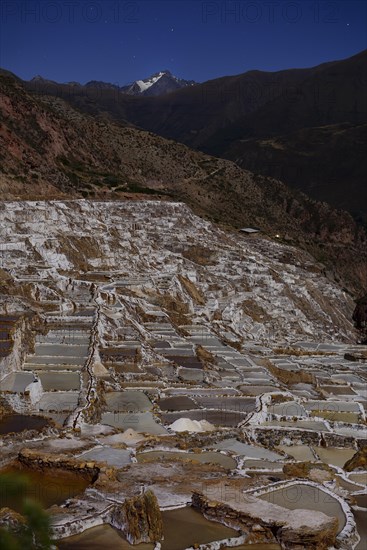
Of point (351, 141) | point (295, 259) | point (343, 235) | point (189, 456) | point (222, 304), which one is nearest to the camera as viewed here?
point (189, 456)

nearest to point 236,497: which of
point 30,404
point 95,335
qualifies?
point 30,404

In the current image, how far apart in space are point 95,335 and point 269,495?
14833mm

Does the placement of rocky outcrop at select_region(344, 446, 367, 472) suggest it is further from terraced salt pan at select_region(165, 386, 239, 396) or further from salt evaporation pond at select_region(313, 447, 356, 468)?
terraced salt pan at select_region(165, 386, 239, 396)

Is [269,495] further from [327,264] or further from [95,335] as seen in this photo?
[327,264]

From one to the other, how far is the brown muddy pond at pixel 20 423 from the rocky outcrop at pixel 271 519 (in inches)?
242

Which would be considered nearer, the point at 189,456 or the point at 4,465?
the point at 4,465

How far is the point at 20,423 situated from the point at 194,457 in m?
4.77

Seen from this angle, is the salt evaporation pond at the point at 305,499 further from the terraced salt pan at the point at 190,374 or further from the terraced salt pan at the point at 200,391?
the terraced salt pan at the point at 190,374

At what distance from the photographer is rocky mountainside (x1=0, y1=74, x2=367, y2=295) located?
6050 centimetres

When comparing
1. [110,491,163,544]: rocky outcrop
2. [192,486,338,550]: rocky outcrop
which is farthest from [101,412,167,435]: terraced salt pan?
[110,491,163,544]: rocky outcrop

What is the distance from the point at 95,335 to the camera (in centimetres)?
2714

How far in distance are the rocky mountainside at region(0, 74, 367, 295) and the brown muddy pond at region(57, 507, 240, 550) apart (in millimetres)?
41370

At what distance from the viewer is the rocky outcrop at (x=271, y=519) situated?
436 inches

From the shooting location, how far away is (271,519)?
38.0 ft
